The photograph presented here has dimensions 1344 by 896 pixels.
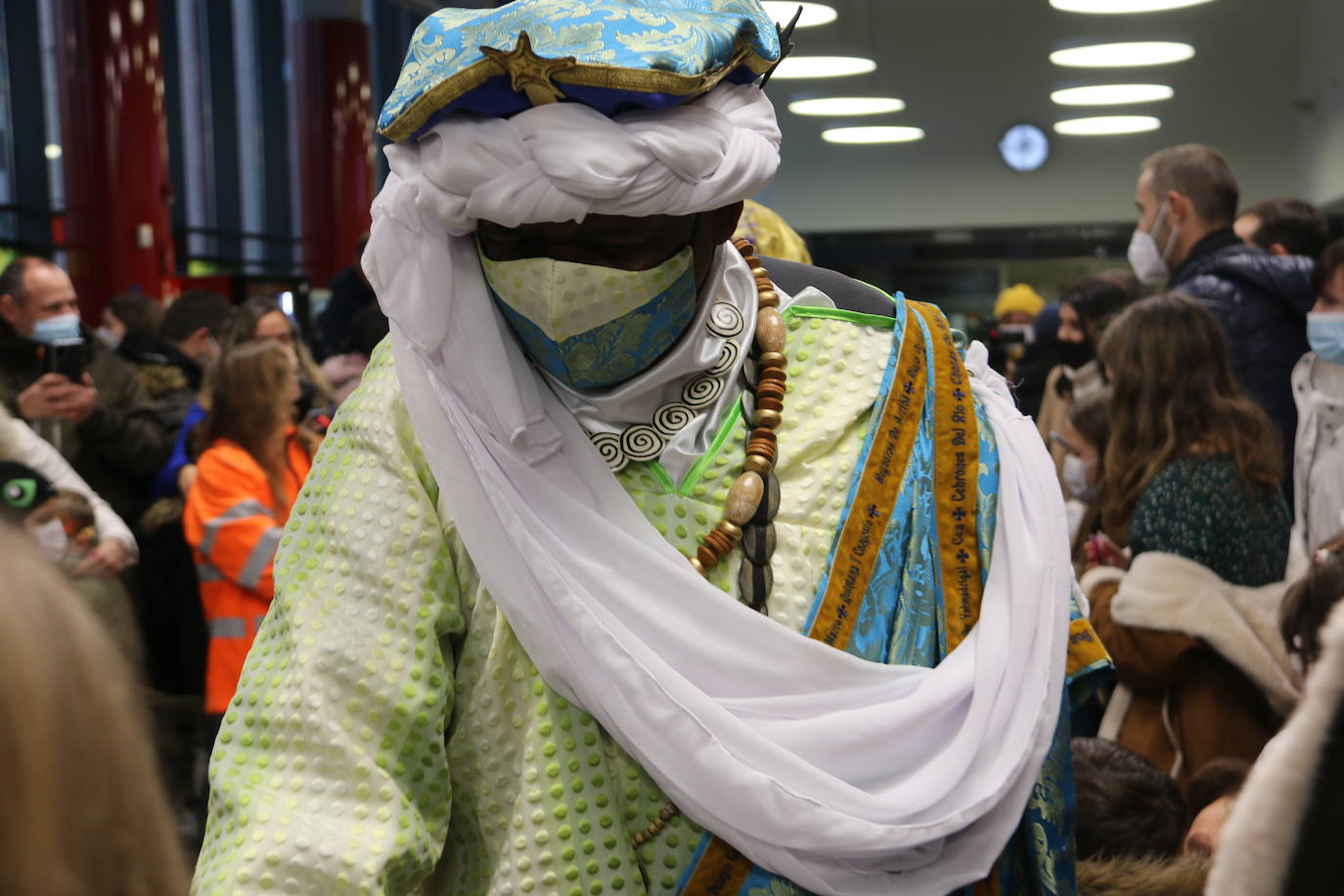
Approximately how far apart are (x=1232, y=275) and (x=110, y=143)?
26.1ft

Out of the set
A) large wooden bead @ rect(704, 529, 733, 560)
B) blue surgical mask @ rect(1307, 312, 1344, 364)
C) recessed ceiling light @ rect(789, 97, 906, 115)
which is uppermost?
large wooden bead @ rect(704, 529, 733, 560)

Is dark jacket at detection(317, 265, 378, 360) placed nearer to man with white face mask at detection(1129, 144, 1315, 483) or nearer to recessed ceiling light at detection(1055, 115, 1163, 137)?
man with white face mask at detection(1129, 144, 1315, 483)

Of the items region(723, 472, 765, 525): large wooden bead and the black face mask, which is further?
the black face mask

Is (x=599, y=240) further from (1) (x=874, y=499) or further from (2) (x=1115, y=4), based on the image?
(2) (x=1115, y=4)

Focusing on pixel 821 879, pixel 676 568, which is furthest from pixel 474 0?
pixel 821 879

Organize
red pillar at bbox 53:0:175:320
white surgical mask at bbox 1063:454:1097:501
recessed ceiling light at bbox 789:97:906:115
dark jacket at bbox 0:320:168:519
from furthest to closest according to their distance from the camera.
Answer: recessed ceiling light at bbox 789:97:906:115, red pillar at bbox 53:0:175:320, dark jacket at bbox 0:320:168:519, white surgical mask at bbox 1063:454:1097:501

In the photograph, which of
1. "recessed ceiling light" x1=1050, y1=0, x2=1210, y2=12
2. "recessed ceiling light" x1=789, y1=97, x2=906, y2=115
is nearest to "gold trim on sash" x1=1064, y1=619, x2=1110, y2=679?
"recessed ceiling light" x1=1050, y1=0, x2=1210, y2=12

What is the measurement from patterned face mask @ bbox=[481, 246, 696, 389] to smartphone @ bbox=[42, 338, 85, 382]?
311 cm

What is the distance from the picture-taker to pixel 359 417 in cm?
167

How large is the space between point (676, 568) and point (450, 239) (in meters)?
0.38

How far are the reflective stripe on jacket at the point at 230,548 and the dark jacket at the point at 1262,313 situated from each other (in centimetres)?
244

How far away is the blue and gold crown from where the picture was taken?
1.47 m

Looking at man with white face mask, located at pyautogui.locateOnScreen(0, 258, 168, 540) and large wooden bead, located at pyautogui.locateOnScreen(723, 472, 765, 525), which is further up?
large wooden bead, located at pyautogui.locateOnScreen(723, 472, 765, 525)

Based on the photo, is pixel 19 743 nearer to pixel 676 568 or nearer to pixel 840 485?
pixel 676 568
